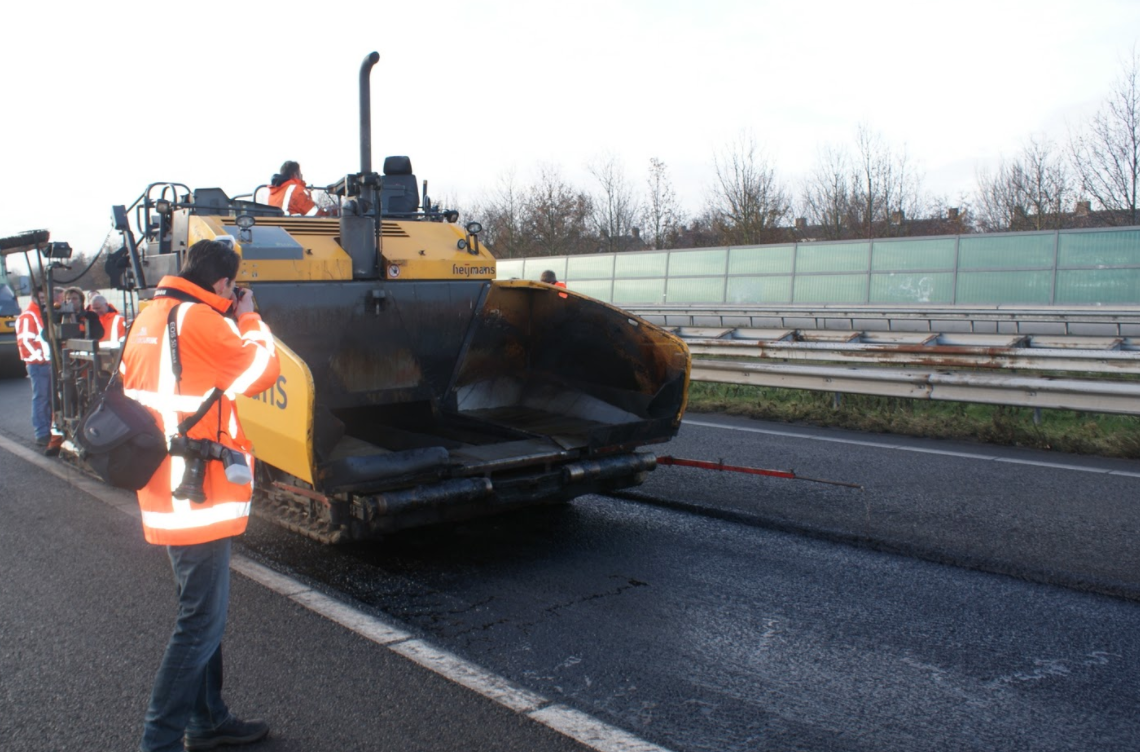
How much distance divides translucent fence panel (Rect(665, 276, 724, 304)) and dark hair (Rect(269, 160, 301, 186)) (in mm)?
15495

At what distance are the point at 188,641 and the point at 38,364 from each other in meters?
8.08

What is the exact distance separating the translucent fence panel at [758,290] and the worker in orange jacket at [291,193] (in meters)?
14.9

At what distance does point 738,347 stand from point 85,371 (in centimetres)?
756

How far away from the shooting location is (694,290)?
877 inches

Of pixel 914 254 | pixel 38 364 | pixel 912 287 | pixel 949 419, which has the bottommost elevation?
pixel 949 419

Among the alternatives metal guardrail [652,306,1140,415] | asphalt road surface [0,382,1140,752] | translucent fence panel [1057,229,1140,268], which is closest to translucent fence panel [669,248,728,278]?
translucent fence panel [1057,229,1140,268]

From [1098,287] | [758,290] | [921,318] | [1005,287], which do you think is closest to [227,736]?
[921,318]

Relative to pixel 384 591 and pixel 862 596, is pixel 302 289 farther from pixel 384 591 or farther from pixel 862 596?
pixel 862 596

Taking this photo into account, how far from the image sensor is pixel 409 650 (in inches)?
160

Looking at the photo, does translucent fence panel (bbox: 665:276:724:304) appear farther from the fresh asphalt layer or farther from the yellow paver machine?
the yellow paver machine

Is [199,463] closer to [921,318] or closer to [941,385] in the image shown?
[941,385]

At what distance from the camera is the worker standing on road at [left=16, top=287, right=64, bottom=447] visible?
9.59m

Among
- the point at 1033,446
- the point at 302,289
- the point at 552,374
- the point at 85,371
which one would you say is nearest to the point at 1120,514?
the point at 1033,446

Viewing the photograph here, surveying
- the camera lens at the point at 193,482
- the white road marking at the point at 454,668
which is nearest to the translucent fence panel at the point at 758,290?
the white road marking at the point at 454,668
